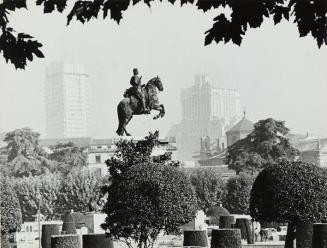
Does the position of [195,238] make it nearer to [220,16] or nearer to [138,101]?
[138,101]

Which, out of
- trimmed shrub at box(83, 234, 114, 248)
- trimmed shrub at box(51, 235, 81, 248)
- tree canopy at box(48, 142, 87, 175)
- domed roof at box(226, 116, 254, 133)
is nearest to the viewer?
trimmed shrub at box(51, 235, 81, 248)

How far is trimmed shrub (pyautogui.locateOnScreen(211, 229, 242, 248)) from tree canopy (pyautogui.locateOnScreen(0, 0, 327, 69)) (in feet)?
56.1

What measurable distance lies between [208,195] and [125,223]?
4078cm

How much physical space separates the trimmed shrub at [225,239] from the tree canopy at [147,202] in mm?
2302

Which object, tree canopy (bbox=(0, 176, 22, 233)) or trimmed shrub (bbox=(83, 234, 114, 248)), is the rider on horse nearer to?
A: tree canopy (bbox=(0, 176, 22, 233))

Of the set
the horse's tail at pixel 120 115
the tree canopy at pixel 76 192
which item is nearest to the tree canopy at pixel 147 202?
the horse's tail at pixel 120 115

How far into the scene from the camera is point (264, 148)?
65.1 m

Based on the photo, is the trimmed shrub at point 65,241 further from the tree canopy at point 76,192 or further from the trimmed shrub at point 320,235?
the tree canopy at point 76,192

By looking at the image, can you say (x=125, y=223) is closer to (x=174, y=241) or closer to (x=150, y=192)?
(x=150, y=192)

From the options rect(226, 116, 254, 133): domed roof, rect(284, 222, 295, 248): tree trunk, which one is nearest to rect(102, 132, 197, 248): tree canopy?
rect(284, 222, 295, 248): tree trunk

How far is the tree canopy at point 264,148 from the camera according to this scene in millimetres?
64438

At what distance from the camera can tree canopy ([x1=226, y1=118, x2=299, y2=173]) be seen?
2537 inches

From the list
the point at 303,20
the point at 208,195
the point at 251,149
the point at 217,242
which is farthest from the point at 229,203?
the point at 303,20

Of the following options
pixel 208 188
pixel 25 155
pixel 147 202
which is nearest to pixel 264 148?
pixel 208 188
